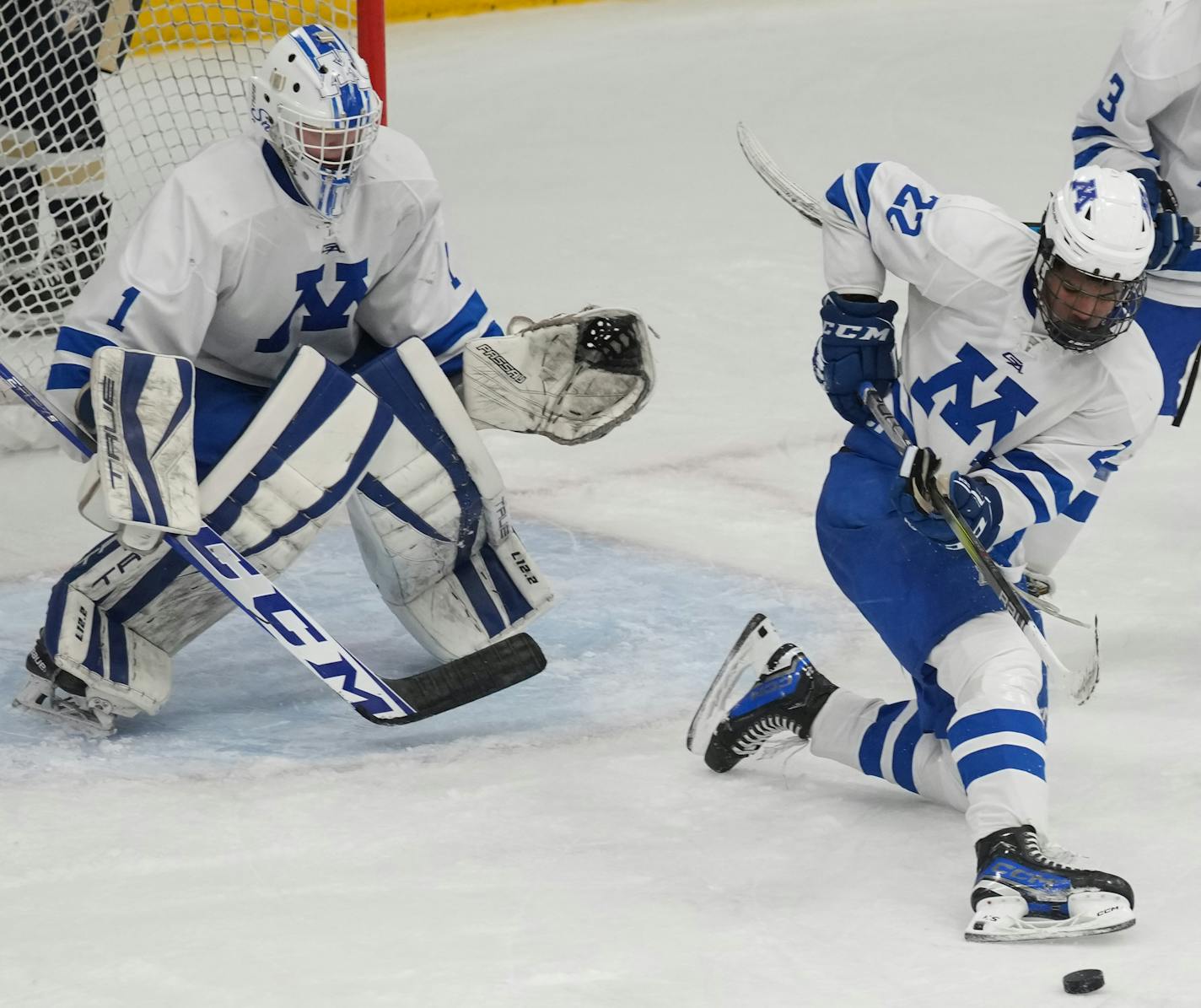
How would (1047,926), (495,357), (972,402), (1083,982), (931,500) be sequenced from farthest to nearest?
(495,357) < (972,402) < (931,500) < (1047,926) < (1083,982)

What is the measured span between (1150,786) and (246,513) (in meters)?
1.31

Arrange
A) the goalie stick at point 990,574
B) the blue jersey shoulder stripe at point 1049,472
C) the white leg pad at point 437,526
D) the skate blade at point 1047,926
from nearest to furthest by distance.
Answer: the skate blade at point 1047,926
the goalie stick at point 990,574
the blue jersey shoulder stripe at point 1049,472
the white leg pad at point 437,526

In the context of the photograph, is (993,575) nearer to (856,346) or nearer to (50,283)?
(856,346)

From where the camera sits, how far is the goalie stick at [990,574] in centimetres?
249

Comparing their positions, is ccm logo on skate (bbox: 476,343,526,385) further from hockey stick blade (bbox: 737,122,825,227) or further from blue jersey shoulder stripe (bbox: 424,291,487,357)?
hockey stick blade (bbox: 737,122,825,227)

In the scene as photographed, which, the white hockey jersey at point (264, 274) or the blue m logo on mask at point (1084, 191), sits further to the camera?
the white hockey jersey at point (264, 274)

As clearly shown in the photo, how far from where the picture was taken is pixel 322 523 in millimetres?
3023

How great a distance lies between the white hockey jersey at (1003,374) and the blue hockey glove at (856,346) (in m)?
0.04

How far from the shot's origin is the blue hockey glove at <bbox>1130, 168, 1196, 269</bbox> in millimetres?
3070

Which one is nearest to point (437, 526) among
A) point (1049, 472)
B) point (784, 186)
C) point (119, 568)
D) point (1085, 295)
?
point (119, 568)

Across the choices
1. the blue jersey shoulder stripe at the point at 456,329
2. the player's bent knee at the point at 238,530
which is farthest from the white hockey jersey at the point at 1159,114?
the player's bent knee at the point at 238,530

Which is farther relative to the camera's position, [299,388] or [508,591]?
[508,591]

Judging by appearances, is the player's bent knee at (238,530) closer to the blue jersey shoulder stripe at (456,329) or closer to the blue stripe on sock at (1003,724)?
the blue jersey shoulder stripe at (456,329)

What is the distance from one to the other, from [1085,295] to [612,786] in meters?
0.92
